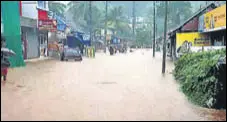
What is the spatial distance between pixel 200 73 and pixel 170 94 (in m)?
2.01

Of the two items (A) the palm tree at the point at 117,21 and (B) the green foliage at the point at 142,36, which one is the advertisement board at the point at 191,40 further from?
(B) the green foliage at the point at 142,36

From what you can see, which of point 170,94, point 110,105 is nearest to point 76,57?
point 170,94

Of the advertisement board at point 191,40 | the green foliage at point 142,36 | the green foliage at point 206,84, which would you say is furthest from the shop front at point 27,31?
the green foliage at point 142,36

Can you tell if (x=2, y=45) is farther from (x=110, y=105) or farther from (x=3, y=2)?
(x=110, y=105)

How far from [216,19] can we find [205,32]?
457 centimetres

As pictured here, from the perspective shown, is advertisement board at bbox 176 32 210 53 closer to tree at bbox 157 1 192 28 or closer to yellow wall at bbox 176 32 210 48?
yellow wall at bbox 176 32 210 48

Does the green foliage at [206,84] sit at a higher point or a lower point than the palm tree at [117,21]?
lower

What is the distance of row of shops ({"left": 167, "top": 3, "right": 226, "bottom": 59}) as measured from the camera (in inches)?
857

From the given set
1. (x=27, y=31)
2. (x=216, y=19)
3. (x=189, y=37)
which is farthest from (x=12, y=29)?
(x=189, y=37)

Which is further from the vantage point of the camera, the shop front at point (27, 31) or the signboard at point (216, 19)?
the signboard at point (216, 19)

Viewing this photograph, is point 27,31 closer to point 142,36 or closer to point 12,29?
point 12,29

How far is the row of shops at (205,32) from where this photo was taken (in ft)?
71.4

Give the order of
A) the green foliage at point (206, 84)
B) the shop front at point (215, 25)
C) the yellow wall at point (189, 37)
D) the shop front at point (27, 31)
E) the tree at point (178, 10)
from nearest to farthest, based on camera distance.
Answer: the shop front at point (27, 31) → the green foliage at point (206, 84) → the shop front at point (215, 25) → the yellow wall at point (189, 37) → the tree at point (178, 10)

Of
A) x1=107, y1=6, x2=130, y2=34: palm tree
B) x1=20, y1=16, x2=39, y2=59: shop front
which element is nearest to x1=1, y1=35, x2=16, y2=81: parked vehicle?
x1=20, y1=16, x2=39, y2=59: shop front
